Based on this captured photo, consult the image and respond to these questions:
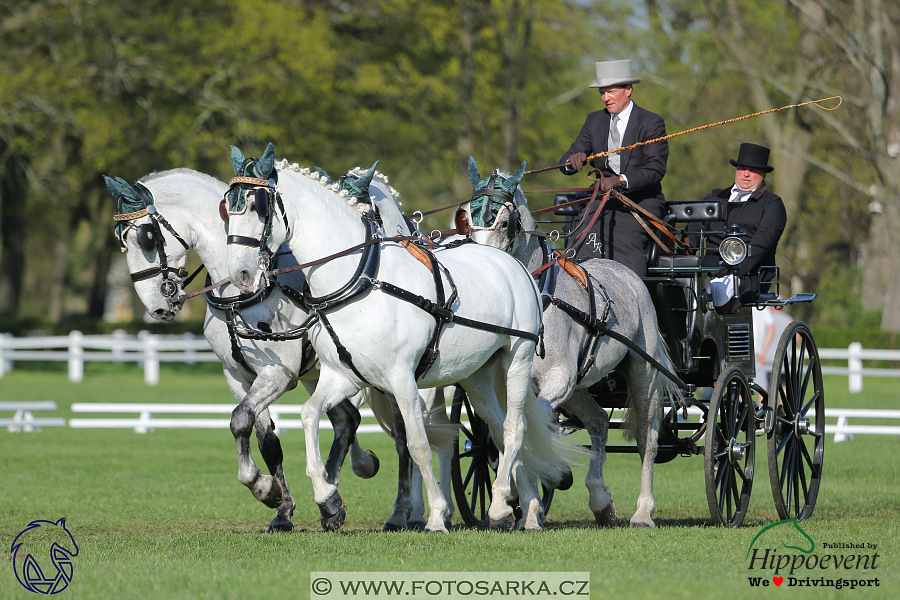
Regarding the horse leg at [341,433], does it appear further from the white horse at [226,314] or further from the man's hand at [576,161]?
the man's hand at [576,161]

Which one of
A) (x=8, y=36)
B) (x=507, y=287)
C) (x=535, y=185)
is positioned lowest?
(x=507, y=287)

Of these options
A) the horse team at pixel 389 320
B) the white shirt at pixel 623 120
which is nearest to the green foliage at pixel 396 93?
the white shirt at pixel 623 120

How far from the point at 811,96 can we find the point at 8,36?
18.0 meters

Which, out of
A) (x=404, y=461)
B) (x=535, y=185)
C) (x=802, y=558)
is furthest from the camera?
(x=535, y=185)

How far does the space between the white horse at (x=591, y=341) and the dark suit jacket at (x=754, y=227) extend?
822 mm

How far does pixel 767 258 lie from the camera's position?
8656mm

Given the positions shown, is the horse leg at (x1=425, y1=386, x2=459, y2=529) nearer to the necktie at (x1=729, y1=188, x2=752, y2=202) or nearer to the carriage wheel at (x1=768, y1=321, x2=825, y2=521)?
the carriage wheel at (x1=768, y1=321, x2=825, y2=521)

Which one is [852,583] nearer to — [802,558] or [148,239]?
[802,558]

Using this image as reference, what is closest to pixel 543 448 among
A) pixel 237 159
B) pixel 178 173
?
pixel 237 159

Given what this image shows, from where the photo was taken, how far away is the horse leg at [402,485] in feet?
24.4

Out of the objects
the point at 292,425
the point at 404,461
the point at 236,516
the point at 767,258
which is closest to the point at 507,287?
the point at 404,461

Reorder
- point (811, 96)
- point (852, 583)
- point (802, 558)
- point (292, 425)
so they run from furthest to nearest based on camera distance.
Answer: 1. point (811, 96)
2. point (292, 425)
3. point (802, 558)
4. point (852, 583)

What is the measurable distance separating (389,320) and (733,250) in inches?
119

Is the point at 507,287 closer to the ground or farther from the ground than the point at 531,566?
Answer: farther from the ground
